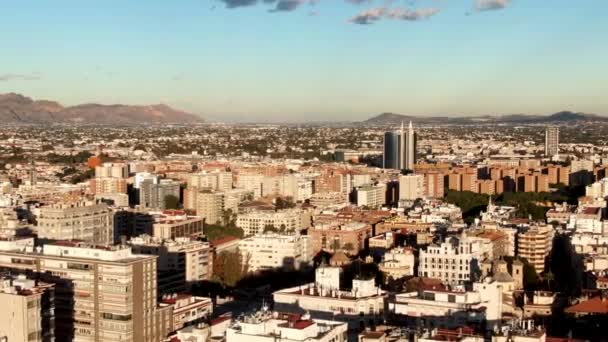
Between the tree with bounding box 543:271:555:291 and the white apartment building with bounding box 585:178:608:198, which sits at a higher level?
the white apartment building with bounding box 585:178:608:198

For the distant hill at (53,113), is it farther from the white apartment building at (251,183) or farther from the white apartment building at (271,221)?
the white apartment building at (271,221)

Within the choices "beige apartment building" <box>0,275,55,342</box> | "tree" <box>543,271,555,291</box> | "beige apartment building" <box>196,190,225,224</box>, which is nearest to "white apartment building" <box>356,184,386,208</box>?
"beige apartment building" <box>196,190,225,224</box>

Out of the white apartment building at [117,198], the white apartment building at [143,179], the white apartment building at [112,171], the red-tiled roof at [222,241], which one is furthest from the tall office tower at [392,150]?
the red-tiled roof at [222,241]

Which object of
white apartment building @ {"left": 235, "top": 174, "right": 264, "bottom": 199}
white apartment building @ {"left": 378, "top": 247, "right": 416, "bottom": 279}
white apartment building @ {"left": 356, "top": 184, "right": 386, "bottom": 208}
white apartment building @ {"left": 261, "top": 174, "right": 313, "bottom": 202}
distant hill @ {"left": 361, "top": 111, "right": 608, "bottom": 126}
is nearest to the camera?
white apartment building @ {"left": 378, "top": 247, "right": 416, "bottom": 279}

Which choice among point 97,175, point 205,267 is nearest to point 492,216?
point 205,267

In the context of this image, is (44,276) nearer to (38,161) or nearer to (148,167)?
(148,167)

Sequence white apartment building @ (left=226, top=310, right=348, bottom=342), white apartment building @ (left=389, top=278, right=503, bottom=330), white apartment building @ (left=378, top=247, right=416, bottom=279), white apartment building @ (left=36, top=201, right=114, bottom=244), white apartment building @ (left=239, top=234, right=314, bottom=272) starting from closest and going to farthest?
white apartment building @ (left=226, top=310, right=348, bottom=342) < white apartment building @ (left=389, top=278, right=503, bottom=330) < white apartment building @ (left=378, top=247, right=416, bottom=279) < white apartment building @ (left=36, top=201, right=114, bottom=244) < white apartment building @ (left=239, top=234, right=314, bottom=272)

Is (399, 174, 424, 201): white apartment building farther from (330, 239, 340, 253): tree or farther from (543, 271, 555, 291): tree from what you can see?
(543, 271, 555, 291): tree

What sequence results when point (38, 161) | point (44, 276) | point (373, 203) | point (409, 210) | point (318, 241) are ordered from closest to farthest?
point (44, 276) → point (318, 241) → point (409, 210) → point (373, 203) → point (38, 161)
